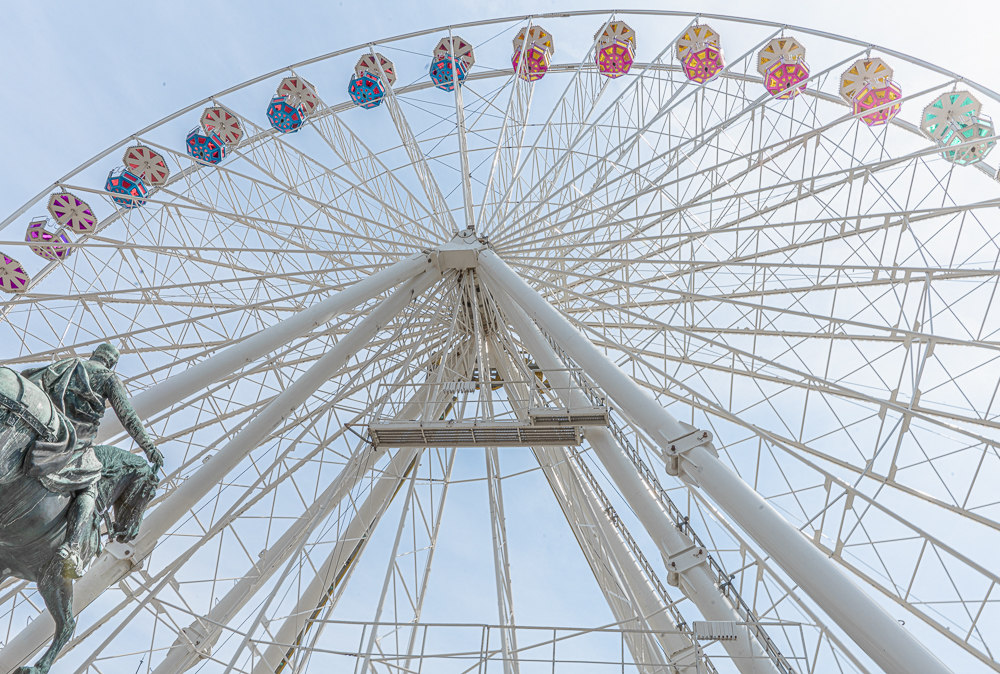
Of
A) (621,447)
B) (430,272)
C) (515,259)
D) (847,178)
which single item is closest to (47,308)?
(430,272)

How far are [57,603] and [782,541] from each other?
677cm

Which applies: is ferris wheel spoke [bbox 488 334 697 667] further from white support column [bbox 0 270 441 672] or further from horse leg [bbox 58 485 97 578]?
horse leg [bbox 58 485 97 578]

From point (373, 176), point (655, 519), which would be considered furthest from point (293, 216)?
point (655, 519)

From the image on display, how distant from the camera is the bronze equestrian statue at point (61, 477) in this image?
6195 mm

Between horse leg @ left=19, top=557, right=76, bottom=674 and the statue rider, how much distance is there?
9cm

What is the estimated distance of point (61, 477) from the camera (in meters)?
6.58

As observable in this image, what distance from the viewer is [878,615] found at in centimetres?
Result: 668

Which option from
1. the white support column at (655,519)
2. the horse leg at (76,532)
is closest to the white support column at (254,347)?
the horse leg at (76,532)

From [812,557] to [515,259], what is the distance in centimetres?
1070

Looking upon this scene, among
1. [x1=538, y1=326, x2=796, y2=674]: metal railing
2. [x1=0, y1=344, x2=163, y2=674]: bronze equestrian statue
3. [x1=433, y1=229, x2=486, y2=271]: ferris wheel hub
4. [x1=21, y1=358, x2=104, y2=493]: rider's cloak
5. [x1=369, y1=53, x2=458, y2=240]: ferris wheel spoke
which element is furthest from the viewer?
[x1=369, y1=53, x2=458, y2=240]: ferris wheel spoke

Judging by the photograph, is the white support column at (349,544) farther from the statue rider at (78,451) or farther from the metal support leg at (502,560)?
the statue rider at (78,451)

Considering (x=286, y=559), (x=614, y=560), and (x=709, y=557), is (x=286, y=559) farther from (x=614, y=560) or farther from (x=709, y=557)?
(x=709, y=557)

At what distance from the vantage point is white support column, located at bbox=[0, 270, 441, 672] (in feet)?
33.9

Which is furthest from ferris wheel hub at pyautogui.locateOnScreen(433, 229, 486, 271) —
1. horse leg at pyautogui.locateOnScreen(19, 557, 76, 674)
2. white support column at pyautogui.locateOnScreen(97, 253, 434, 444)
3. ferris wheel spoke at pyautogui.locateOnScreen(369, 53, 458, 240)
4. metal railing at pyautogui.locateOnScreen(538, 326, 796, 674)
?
horse leg at pyautogui.locateOnScreen(19, 557, 76, 674)
